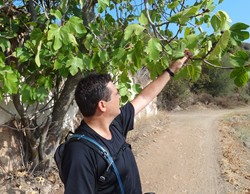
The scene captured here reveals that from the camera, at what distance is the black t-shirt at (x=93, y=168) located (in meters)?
1.63

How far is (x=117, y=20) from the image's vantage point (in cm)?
Answer: 447

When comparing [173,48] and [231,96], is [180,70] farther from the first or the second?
[231,96]

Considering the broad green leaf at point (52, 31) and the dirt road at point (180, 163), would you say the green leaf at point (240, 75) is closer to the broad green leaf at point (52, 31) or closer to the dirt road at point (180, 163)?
the broad green leaf at point (52, 31)

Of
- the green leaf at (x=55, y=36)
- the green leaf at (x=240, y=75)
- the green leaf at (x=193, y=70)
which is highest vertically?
the green leaf at (x=55, y=36)

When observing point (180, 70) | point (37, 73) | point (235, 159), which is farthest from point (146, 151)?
point (180, 70)

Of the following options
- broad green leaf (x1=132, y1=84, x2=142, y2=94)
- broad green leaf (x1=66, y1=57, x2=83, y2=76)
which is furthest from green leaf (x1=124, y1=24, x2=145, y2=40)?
broad green leaf (x1=132, y1=84, x2=142, y2=94)

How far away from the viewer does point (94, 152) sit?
68.3 inches

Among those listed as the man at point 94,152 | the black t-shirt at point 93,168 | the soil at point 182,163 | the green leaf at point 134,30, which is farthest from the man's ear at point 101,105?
the soil at point 182,163

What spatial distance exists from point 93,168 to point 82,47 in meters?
2.28

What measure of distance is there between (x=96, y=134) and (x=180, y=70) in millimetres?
875

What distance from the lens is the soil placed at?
4863 millimetres

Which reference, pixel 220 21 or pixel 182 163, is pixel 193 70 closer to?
pixel 220 21

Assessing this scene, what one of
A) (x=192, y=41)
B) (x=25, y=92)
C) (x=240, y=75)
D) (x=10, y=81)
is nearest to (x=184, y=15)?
(x=192, y=41)

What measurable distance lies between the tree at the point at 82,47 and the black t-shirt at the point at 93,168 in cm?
60
